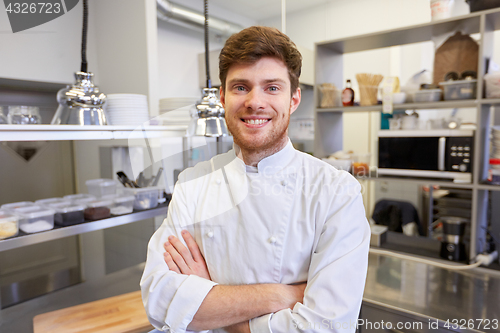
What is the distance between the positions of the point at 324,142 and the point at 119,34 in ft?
4.69

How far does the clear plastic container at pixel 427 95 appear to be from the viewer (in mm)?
1651

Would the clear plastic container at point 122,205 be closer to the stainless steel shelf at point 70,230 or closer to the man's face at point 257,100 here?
the stainless steel shelf at point 70,230

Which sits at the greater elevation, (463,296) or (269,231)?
(269,231)

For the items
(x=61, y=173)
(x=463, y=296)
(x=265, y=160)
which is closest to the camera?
(x=265, y=160)

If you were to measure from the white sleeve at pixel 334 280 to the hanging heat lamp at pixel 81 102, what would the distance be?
76 cm

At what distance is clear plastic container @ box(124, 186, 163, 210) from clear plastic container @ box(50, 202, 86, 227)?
17 cm

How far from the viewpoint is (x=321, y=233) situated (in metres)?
0.77

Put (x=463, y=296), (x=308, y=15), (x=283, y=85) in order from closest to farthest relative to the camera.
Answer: (x=283, y=85), (x=308, y=15), (x=463, y=296)

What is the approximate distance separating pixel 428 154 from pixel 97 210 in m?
1.58

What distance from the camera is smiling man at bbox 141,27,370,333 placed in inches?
28.7

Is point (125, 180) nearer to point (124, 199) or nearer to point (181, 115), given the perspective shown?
point (124, 199)

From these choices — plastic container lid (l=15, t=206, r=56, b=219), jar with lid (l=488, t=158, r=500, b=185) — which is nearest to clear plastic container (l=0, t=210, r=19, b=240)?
plastic container lid (l=15, t=206, r=56, b=219)

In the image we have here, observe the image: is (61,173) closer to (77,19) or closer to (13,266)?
(13,266)

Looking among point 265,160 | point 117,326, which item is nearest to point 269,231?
point 265,160
